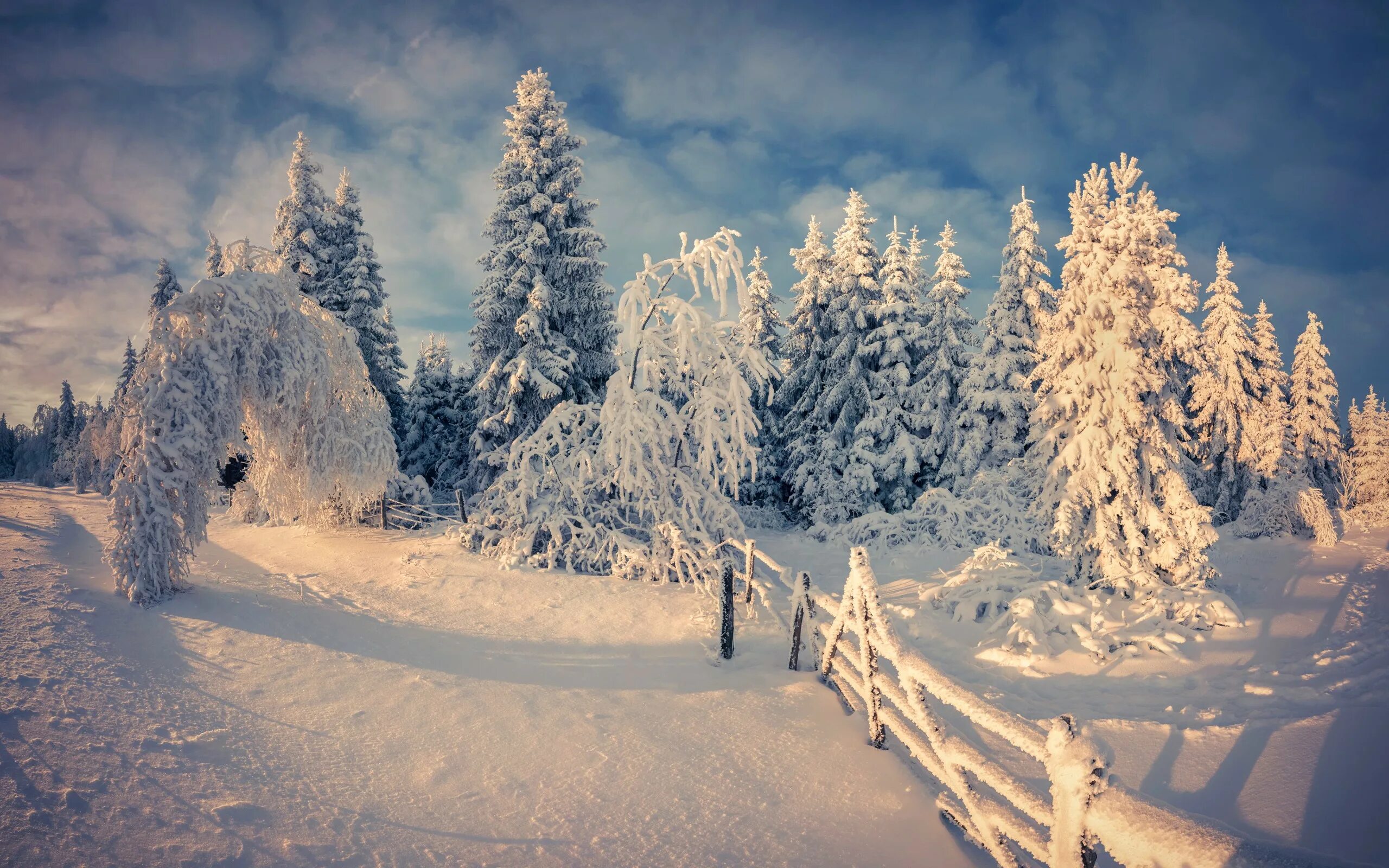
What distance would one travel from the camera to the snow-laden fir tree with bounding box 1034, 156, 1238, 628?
1196 cm

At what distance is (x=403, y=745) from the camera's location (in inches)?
195

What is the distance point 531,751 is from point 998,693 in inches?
257

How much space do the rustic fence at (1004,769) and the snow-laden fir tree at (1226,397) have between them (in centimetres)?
2823

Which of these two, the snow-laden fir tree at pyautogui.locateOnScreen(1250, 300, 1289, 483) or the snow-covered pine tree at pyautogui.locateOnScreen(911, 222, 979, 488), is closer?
the snow-covered pine tree at pyautogui.locateOnScreen(911, 222, 979, 488)

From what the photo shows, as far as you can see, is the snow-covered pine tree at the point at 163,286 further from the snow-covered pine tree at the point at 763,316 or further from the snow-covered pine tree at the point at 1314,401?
the snow-covered pine tree at the point at 1314,401

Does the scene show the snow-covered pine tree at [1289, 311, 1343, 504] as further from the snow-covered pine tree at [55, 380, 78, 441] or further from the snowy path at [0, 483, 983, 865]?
the snow-covered pine tree at [55, 380, 78, 441]

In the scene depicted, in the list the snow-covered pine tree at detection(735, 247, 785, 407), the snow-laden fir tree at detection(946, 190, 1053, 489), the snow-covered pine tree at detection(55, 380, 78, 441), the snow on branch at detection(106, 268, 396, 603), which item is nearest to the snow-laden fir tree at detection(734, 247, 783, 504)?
the snow-covered pine tree at detection(735, 247, 785, 407)

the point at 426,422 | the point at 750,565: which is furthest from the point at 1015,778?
the point at 426,422

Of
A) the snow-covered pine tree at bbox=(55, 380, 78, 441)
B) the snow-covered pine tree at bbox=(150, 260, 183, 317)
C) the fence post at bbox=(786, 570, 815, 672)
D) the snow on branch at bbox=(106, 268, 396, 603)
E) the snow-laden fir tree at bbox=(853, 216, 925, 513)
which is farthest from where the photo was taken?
the snow-covered pine tree at bbox=(55, 380, 78, 441)

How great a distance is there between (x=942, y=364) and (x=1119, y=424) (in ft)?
32.9

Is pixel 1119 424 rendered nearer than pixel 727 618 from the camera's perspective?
No

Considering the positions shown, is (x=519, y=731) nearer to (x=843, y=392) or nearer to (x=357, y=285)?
(x=843, y=392)

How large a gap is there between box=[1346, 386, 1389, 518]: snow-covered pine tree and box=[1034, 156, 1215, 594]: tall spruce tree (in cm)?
3611

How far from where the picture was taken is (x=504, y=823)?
400 cm
